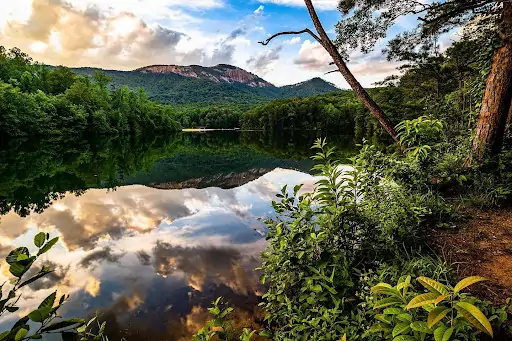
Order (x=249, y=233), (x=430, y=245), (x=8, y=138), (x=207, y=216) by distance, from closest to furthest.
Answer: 1. (x=430, y=245)
2. (x=249, y=233)
3. (x=207, y=216)
4. (x=8, y=138)

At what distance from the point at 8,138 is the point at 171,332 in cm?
5406

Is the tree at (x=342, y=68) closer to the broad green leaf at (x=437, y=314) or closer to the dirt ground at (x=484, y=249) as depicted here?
the dirt ground at (x=484, y=249)

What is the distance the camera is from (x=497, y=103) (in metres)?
6.40

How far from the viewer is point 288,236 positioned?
3.80 m

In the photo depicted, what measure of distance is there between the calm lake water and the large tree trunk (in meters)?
5.85

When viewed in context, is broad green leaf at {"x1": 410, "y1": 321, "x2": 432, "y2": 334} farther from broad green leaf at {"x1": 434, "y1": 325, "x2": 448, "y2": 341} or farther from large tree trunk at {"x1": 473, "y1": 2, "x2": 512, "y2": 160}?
large tree trunk at {"x1": 473, "y1": 2, "x2": 512, "y2": 160}

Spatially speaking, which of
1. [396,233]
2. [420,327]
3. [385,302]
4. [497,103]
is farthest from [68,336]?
[497,103]

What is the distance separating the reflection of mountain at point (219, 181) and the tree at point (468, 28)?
436 inches

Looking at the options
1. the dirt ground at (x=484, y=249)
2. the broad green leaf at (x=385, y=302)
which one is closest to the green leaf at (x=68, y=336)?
the broad green leaf at (x=385, y=302)

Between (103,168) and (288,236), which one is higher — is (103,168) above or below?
below

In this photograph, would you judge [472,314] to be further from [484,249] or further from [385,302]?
[484,249]

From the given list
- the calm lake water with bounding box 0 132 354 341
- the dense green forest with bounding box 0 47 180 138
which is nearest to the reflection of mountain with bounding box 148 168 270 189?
the calm lake water with bounding box 0 132 354 341

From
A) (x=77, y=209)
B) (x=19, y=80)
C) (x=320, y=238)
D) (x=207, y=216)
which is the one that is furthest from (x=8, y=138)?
(x=320, y=238)

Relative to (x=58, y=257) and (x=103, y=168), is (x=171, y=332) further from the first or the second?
(x=103, y=168)
